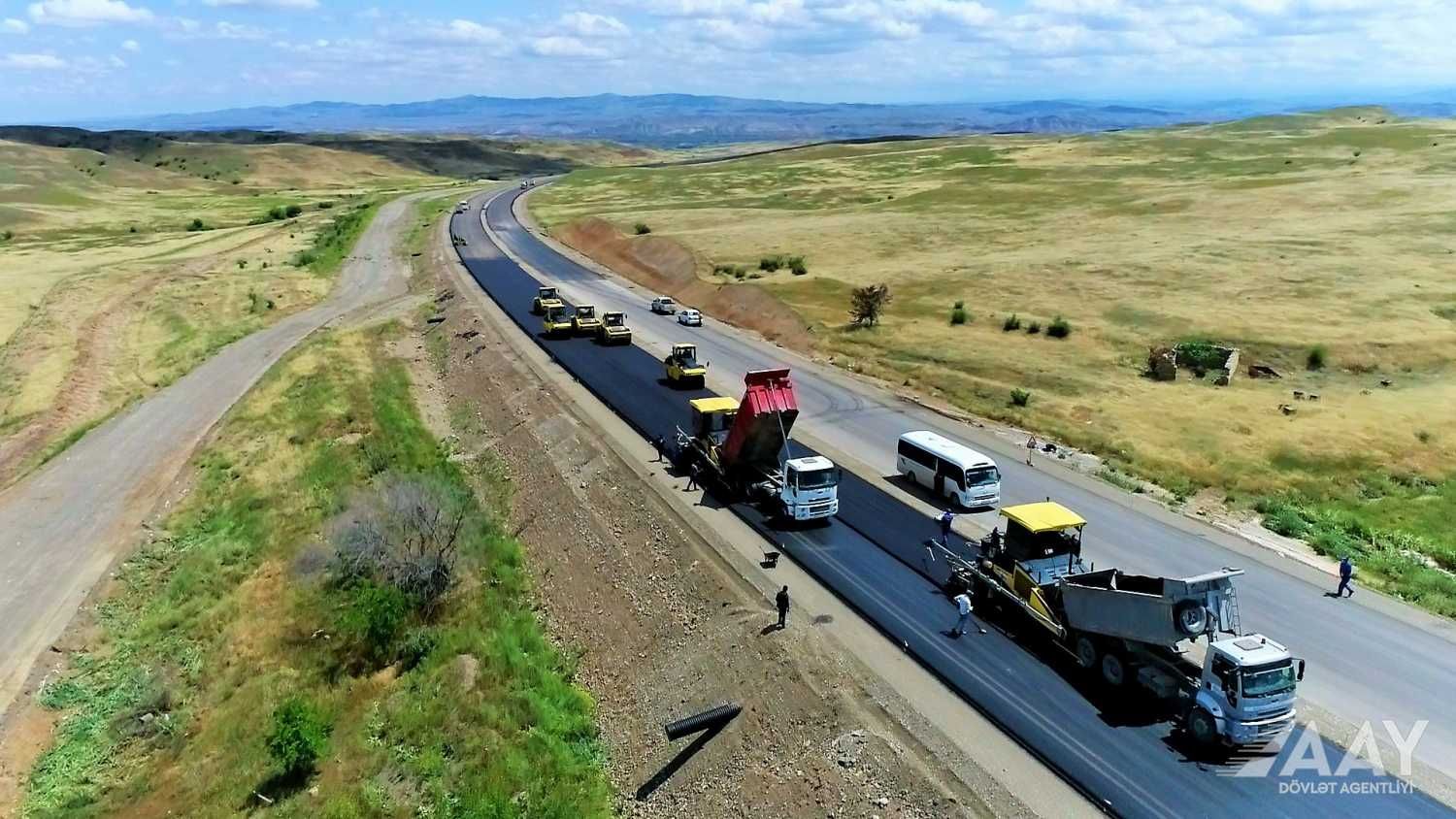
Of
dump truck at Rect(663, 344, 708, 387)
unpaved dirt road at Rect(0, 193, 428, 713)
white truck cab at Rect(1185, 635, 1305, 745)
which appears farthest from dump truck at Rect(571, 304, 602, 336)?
white truck cab at Rect(1185, 635, 1305, 745)

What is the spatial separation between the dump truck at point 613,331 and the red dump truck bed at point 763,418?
2514 centimetres

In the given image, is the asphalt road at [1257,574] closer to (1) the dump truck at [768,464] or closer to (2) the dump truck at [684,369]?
(2) the dump truck at [684,369]

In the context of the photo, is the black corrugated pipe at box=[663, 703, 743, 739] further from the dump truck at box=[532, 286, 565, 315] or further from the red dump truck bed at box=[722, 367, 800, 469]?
the dump truck at box=[532, 286, 565, 315]

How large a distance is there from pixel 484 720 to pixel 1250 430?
34.7m

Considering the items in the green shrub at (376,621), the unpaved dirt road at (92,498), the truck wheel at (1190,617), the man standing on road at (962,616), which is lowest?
the unpaved dirt road at (92,498)

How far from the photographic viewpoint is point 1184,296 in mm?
65062

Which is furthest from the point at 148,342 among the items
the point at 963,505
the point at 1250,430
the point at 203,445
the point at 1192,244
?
the point at 1192,244

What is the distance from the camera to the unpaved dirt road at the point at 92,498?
Answer: 3133 cm

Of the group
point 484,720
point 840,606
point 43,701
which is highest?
point 840,606

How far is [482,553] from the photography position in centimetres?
3209

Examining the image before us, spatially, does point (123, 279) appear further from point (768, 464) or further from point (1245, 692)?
point (1245, 692)

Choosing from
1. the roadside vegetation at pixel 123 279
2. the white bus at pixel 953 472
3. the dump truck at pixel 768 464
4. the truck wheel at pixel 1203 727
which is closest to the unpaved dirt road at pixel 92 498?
the roadside vegetation at pixel 123 279

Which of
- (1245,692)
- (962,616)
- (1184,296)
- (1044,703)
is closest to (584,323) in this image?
(962,616)

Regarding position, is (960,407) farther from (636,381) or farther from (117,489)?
(117,489)
